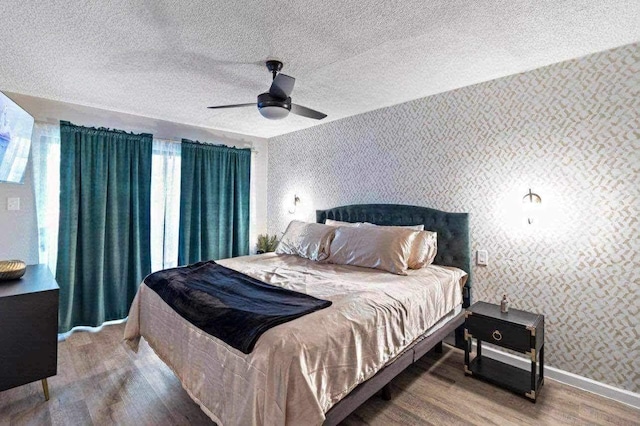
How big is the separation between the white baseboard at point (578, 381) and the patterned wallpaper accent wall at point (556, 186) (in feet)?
0.15

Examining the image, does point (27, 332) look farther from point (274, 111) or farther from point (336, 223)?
point (336, 223)

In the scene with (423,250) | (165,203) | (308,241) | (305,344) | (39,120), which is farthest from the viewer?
(165,203)

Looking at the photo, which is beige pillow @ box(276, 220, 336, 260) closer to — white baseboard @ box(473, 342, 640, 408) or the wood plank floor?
the wood plank floor

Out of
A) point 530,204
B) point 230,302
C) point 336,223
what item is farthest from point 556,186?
point 230,302

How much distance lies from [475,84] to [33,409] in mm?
4104

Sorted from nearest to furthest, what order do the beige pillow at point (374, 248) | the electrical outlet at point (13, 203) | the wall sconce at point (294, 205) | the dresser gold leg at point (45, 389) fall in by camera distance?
1. the dresser gold leg at point (45, 389)
2. the beige pillow at point (374, 248)
3. the electrical outlet at point (13, 203)
4. the wall sconce at point (294, 205)

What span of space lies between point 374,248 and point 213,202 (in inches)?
98.0

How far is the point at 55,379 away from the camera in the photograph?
2.34m

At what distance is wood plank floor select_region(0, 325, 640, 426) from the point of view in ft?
6.32

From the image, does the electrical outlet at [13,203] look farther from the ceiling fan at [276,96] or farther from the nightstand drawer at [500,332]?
the nightstand drawer at [500,332]

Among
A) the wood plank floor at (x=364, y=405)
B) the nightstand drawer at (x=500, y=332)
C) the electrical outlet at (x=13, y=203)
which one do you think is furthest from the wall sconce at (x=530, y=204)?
the electrical outlet at (x=13, y=203)

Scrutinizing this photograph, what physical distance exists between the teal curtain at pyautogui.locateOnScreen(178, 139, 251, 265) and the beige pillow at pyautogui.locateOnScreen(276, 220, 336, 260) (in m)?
1.18

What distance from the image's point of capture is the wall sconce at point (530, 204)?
2.45 meters

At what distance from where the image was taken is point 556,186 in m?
2.38
